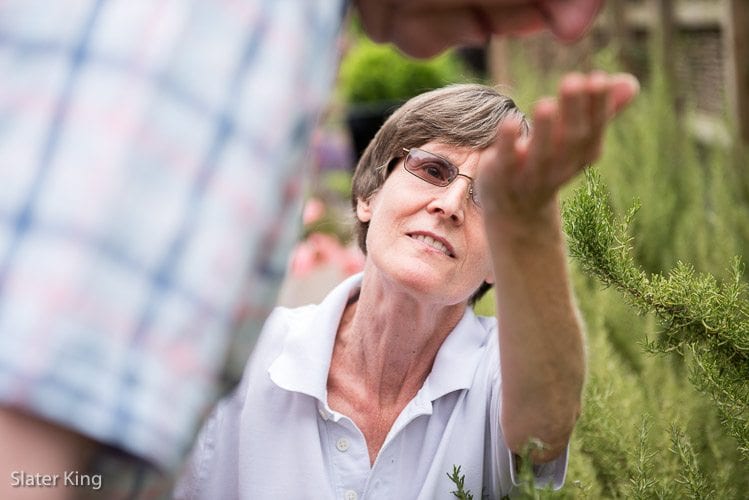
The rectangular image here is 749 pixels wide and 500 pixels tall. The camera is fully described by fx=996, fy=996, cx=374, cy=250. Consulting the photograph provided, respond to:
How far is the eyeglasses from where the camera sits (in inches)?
64.9

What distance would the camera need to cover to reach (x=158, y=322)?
0.68 m

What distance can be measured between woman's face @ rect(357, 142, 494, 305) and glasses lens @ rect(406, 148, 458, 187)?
0.6 inches

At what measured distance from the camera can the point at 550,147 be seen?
807 mm

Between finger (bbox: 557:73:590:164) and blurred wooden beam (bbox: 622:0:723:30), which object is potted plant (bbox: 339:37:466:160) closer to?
blurred wooden beam (bbox: 622:0:723:30)

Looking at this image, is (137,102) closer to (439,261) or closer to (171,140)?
(171,140)

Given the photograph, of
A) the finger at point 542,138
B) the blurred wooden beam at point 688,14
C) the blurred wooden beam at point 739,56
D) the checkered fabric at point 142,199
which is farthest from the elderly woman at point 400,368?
the blurred wooden beam at point 688,14

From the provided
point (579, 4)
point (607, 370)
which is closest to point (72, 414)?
point (579, 4)

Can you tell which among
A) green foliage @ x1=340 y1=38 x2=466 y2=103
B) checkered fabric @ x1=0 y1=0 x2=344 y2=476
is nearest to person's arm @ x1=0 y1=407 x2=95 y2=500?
checkered fabric @ x1=0 y1=0 x2=344 y2=476

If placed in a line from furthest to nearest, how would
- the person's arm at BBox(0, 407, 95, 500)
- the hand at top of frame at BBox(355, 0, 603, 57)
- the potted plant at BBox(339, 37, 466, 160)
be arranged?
the potted plant at BBox(339, 37, 466, 160) < the hand at top of frame at BBox(355, 0, 603, 57) < the person's arm at BBox(0, 407, 95, 500)

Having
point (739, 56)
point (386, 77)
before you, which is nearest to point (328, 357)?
point (739, 56)

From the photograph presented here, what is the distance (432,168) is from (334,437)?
47 cm

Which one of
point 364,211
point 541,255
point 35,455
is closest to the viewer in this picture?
point 35,455

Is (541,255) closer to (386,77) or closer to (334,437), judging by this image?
(334,437)

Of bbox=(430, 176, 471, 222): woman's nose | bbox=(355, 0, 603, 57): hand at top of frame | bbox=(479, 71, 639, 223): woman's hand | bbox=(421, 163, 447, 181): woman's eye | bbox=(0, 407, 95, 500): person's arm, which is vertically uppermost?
bbox=(355, 0, 603, 57): hand at top of frame
